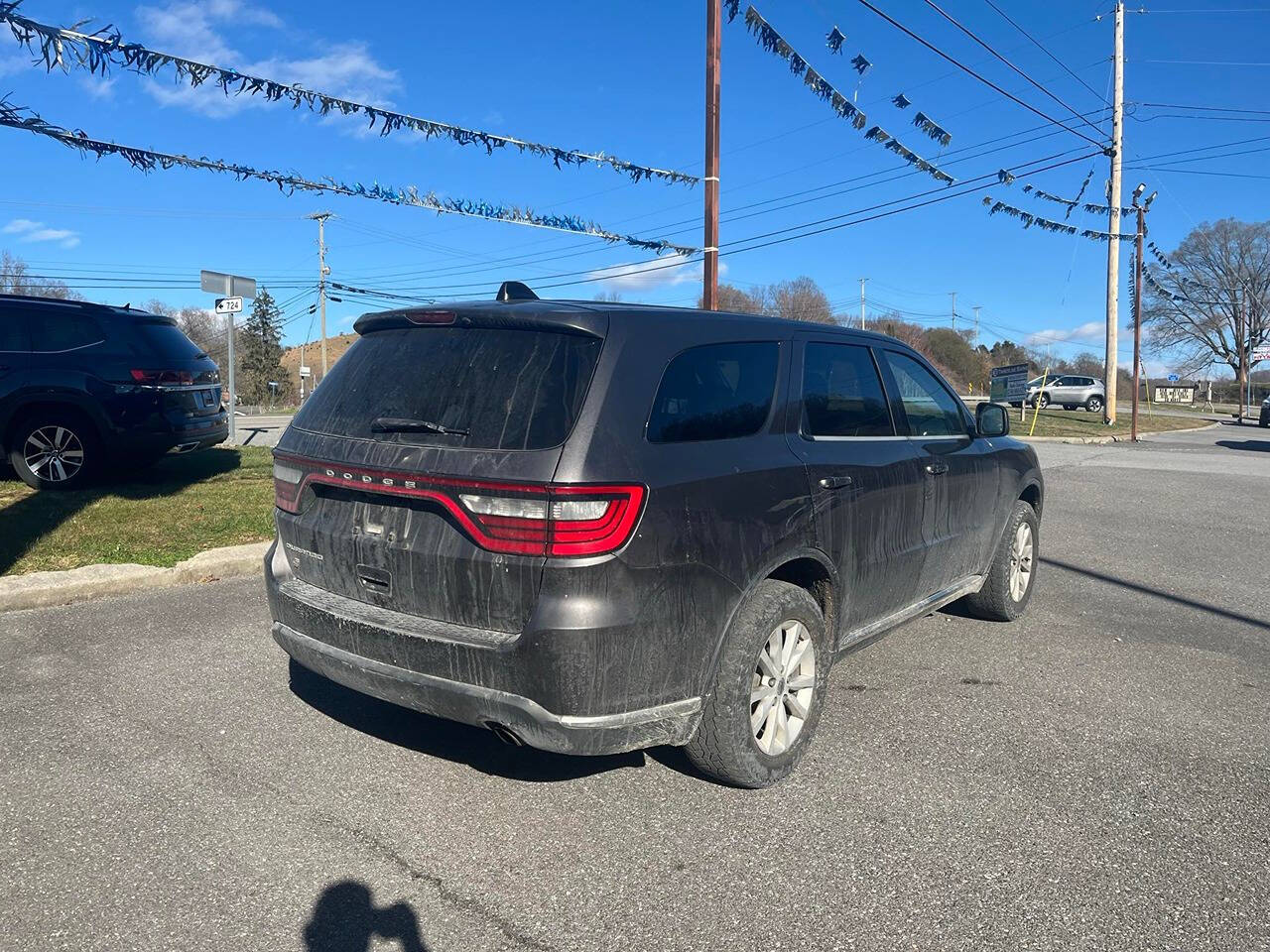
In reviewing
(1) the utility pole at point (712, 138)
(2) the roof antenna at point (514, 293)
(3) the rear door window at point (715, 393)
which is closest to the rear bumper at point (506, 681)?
(3) the rear door window at point (715, 393)

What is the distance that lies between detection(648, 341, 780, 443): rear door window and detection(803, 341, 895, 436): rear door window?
0.78 feet

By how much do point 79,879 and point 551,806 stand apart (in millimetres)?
1490

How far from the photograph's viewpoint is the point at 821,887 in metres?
2.81

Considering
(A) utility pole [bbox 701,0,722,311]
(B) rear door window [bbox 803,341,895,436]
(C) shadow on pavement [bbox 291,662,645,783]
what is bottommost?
(C) shadow on pavement [bbox 291,662,645,783]

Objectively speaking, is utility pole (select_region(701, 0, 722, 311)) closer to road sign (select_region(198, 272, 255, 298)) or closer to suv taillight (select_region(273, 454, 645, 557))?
road sign (select_region(198, 272, 255, 298))

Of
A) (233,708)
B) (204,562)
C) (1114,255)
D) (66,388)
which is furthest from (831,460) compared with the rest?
(1114,255)

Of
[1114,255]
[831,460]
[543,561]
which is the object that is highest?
[1114,255]

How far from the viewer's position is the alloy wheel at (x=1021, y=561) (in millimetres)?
5699

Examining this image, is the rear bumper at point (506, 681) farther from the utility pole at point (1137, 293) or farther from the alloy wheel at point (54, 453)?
the utility pole at point (1137, 293)

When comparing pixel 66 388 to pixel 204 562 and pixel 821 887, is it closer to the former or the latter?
pixel 204 562

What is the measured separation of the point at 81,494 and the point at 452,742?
5984 mm

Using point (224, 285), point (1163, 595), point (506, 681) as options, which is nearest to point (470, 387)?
point (506, 681)

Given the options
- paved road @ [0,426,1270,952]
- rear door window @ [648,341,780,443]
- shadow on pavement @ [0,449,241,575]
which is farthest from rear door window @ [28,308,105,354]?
rear door window @ [648,341,780,443]

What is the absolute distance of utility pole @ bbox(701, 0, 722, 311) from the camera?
36.4ft
